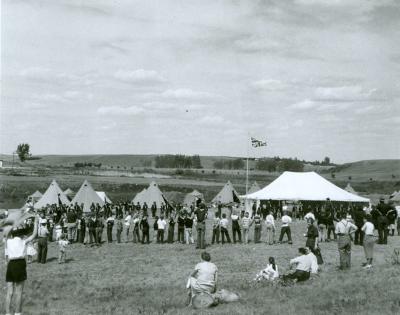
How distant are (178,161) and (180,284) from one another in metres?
138

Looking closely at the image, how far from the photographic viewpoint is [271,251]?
60.7 ft

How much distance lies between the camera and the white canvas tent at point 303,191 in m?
29.9

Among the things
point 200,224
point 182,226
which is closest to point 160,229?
point 182,226

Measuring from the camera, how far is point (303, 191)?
1202 inches

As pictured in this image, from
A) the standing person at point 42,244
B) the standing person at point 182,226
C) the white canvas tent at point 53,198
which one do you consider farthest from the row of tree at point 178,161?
the standing person at point 42,244

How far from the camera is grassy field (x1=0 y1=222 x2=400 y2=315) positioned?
9695 mm

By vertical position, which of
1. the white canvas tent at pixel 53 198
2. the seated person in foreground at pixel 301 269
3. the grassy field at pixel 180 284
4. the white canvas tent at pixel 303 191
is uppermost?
the white canvas tent at pixel 303 191

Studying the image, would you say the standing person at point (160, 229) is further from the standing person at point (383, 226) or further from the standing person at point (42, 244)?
the standing person at point (383, 226)

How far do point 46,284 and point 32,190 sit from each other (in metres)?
51.4

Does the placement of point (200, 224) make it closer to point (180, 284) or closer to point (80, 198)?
point (180, 284)

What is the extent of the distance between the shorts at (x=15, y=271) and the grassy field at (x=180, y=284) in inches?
52.2

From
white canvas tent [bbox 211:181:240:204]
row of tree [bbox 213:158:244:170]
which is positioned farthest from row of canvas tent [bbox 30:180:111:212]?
row of tree [bbox 213:158:244:170]

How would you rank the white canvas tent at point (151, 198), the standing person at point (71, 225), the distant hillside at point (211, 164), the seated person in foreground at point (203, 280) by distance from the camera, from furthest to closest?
1. the distant hillside at point (211, 164)
2. the white canvas tent at point (151, 198)
3. the standing person at point (71, 225)
4. the seated person in foreground at point (203, 280)

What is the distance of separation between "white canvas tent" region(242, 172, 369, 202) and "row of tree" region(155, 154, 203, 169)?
11825 centimetres
